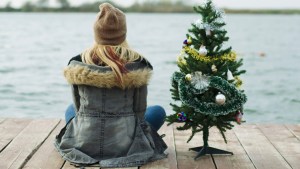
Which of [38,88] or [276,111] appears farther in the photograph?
[38,88]

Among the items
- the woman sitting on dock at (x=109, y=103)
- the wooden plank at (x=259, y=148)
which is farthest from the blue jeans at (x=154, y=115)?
the wooden plank at (x=259, y=148)

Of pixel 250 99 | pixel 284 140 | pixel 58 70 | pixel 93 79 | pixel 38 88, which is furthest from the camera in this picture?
pixel 58 70

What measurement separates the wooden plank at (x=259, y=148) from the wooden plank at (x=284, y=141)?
→ 5cm

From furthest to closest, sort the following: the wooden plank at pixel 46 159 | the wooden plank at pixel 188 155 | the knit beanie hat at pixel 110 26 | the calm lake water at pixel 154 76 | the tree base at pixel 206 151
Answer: the calm lake water at pixel 154 76 < the tree base at pixel 206 151 < the wooden plank at pixel 188 155 < the wooden plank at pixel 46 159 < the knit beanie hat at pixel 110 26

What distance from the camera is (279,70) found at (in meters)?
17.7

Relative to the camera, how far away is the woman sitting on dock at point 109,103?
14.5 ft

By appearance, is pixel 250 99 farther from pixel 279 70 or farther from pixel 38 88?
pixel 279 70

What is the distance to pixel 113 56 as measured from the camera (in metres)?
4.44

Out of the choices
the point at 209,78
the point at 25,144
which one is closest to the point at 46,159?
the point at 25,144

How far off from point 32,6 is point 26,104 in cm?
4255

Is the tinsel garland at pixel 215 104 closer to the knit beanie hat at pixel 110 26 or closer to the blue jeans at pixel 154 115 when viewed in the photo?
the blue jeans at pixel 154 115

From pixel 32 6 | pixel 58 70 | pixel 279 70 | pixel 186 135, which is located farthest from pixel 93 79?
pixel 32 6

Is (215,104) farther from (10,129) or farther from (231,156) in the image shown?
(10,129)

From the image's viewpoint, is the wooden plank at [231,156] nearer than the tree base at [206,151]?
Yes
